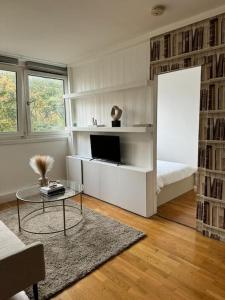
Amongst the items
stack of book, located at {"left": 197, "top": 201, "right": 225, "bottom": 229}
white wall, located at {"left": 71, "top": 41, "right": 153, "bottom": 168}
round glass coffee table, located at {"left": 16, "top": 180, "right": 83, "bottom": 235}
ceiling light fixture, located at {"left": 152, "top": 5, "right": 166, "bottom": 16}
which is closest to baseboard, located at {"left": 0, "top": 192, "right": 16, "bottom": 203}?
round glass coffee table, located at {"left": 16, "top": 180, "right": 83, "bottom": 235}

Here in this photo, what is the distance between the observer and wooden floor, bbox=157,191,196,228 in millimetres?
3000

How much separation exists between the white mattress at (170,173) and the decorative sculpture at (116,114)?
1.04 m

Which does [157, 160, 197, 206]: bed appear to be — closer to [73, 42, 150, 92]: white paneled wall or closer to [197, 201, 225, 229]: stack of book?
[197, 201, 225, 229]: stack of book

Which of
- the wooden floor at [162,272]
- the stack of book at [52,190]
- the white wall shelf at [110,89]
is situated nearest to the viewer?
the wooden floor at [162,272]

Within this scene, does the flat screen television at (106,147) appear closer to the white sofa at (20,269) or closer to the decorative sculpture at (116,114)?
the decorative sculpture at (116,114)

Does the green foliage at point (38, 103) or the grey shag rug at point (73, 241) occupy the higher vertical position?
the green foliage at point (38, 103)

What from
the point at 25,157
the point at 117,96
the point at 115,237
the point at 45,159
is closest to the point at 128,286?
the point at 115,237

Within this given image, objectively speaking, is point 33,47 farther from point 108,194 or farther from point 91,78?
point 108,194

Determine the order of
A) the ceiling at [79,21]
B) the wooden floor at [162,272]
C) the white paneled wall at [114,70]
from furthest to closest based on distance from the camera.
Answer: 1. the white paneled wall at [114,70]
2. the ceiling at [79,21]
3. the wooden floor at [162,272]

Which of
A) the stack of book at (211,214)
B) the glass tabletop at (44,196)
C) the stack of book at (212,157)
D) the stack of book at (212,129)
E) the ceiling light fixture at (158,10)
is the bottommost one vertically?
the stack of book at (211,214)

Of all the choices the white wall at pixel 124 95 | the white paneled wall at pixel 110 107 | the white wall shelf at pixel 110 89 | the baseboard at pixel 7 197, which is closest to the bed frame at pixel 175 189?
the white wall at pixel 124 95

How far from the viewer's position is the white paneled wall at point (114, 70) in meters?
3.09

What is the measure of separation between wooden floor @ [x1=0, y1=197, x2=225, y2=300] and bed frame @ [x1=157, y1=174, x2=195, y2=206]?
0.87 meters

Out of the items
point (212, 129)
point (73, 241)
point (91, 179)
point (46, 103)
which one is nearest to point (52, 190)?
point (73, 241)
